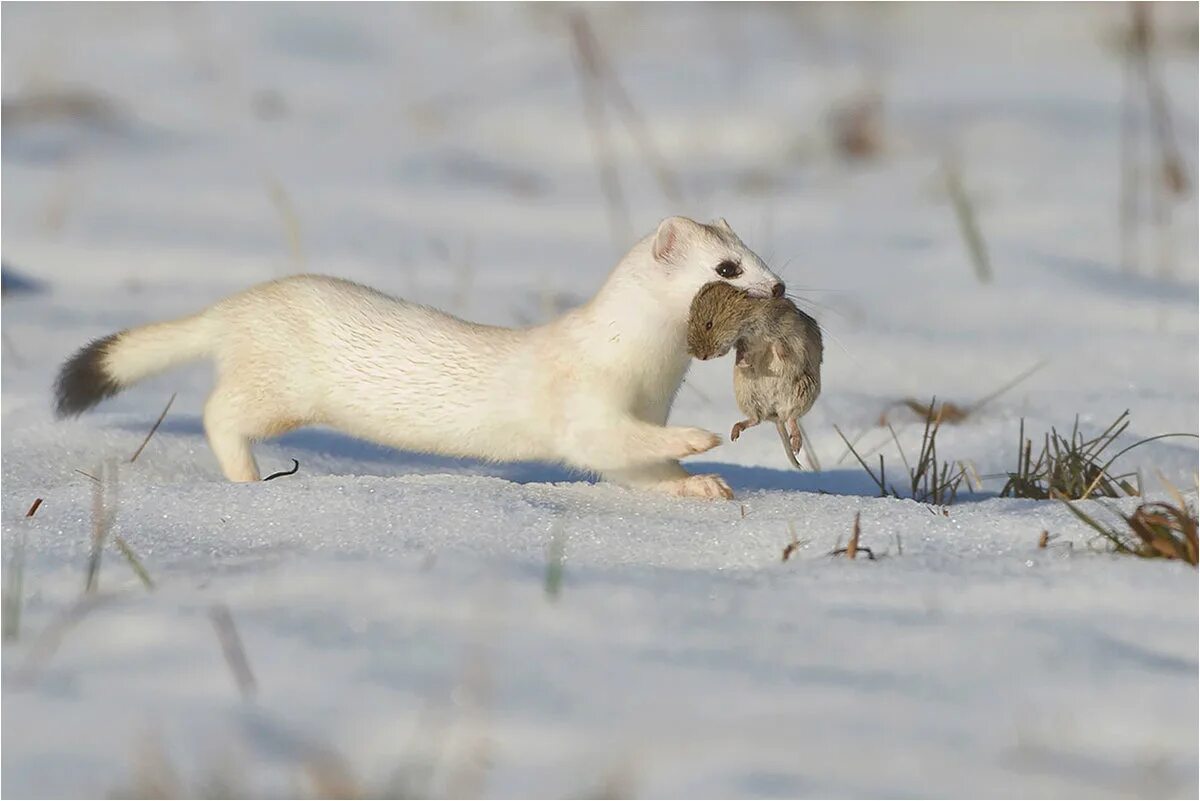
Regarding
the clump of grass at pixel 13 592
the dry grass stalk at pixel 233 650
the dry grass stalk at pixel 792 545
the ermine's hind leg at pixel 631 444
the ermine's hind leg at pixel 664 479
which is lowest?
the clump of grass at pixel 13 592

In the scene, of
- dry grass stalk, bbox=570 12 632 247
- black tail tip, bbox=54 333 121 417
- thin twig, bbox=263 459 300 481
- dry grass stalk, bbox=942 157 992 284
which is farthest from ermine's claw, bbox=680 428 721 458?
dry grass stalk, bbox=942 157 992 284

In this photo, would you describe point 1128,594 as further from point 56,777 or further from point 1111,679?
point 56,777

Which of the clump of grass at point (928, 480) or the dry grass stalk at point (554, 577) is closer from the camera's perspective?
the dry grass stalk at point (554, 577)

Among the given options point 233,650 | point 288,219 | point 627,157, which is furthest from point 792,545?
point 627,157

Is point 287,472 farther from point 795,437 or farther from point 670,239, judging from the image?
point 795,437

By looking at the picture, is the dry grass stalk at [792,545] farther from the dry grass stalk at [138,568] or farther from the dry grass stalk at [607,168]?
the dry grass stalk at [607,168]

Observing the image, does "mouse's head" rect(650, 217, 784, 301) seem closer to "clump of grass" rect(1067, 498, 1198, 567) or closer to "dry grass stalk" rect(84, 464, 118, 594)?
"clump of grass" rect(1067, 498, 1198, 567)

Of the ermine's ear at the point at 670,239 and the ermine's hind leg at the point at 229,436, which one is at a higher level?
the ermine's ear at the point at 670,239

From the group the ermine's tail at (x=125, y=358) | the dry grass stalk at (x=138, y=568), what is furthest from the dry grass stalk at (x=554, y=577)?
the ermine's tail at (x=125, y=358)

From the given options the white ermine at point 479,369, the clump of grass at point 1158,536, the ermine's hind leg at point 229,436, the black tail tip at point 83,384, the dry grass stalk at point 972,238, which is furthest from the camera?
the dry grass stalk at point 972,238
